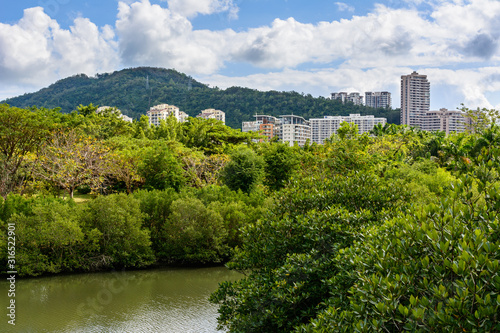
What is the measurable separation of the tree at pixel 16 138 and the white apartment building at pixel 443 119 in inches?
1975

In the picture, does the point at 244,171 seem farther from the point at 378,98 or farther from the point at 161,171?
the point at 378,98

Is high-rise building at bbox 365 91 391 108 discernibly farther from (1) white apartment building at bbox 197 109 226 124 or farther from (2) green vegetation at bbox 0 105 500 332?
(2) green vegetation at bbox 0 105 500 332

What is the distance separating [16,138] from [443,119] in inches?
2377

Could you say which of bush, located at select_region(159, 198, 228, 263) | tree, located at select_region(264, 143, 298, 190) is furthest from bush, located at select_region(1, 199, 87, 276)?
tree, located at select_region(264, 143, 298, 190)

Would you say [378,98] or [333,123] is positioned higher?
[378,98]

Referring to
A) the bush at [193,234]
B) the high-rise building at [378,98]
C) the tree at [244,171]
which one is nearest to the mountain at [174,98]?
the high-rise building at [378,98]

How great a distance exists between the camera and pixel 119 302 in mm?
10023

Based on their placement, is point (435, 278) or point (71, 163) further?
point (71, 163)

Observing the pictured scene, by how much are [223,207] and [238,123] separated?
56907mm

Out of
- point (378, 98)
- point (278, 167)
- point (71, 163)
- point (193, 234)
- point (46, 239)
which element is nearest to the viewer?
point (46, 239)

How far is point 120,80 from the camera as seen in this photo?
8125 centimetres

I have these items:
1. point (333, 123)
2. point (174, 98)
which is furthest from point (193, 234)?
point (174, 98)

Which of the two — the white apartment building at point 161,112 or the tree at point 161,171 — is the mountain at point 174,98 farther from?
Answer: the tree at point 161,171

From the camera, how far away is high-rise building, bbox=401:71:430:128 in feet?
245
